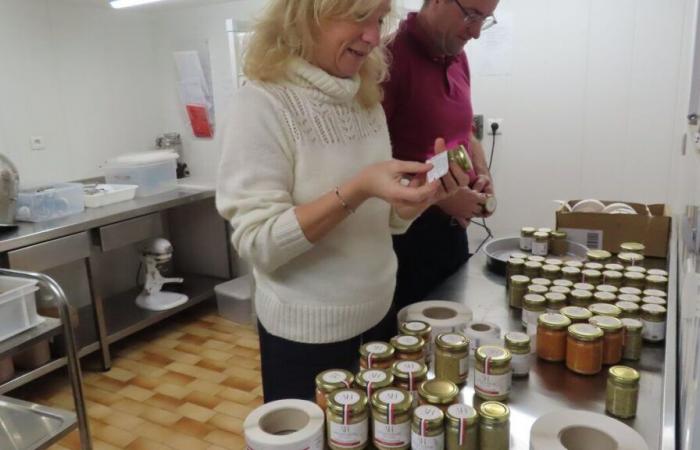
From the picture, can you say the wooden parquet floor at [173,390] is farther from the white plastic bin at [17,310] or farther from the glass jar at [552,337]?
the glass jar at [552,337]

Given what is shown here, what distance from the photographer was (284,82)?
3.60 feet

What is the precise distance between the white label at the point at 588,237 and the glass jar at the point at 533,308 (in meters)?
0.64

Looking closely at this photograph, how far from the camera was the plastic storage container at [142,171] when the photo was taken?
10.5 ft

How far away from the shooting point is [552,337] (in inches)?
43.2

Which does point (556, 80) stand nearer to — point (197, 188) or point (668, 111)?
point (668, 111)

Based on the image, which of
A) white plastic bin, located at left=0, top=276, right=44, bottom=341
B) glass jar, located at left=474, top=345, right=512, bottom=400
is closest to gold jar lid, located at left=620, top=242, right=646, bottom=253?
glass jar, located at left=474, top=345, right=512, bottom=400

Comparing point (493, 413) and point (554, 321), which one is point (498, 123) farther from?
point (493, 413)

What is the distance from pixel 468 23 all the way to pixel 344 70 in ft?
1.71

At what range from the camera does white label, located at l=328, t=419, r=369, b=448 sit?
2.62 feet

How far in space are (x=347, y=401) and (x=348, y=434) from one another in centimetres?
4

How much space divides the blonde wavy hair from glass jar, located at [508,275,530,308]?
0.73 metres

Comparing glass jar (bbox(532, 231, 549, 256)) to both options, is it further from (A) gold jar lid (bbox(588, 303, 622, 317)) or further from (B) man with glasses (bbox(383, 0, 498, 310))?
(A) gold jar lid (bbox(588, 303, 622, 317))

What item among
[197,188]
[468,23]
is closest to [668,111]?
[468,23]

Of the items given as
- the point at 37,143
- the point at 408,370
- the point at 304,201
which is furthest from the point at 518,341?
the point at 37,143
